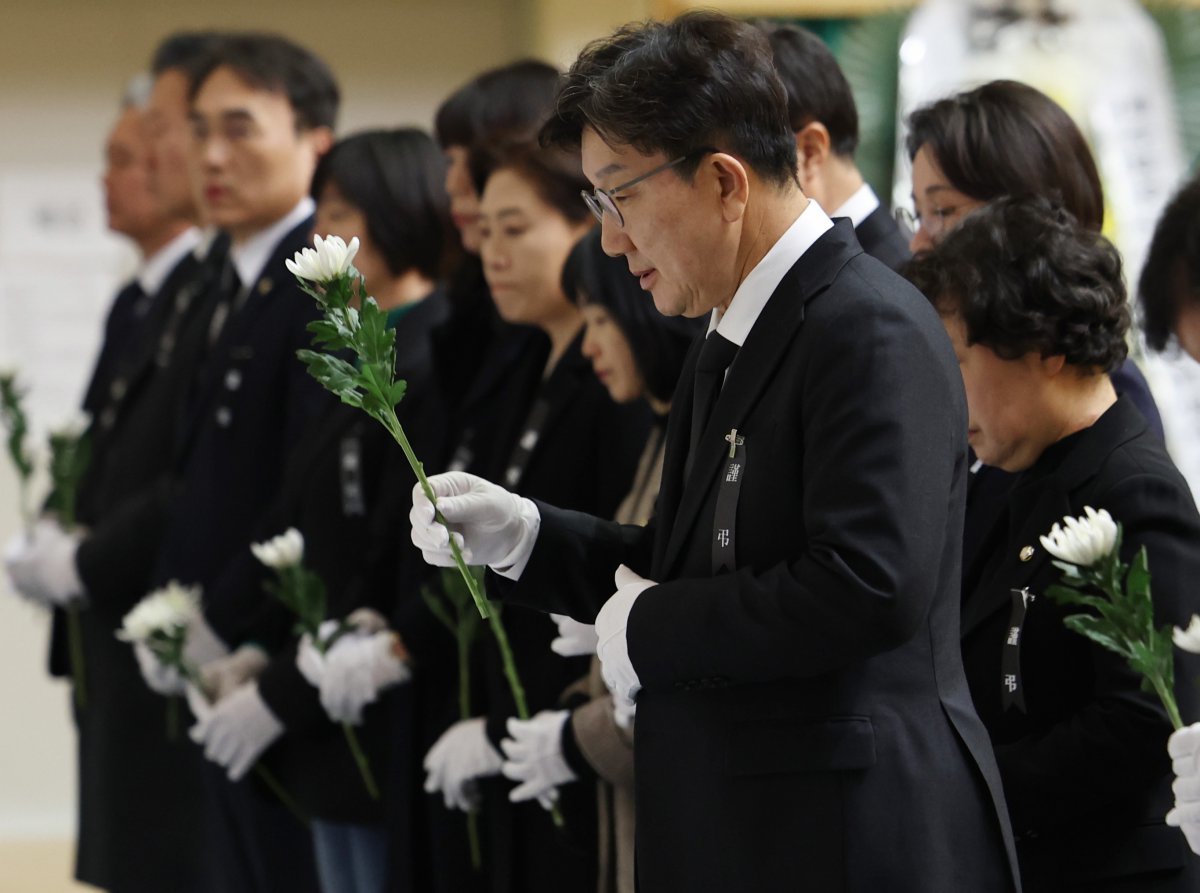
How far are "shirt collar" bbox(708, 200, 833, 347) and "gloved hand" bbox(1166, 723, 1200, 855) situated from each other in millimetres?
559

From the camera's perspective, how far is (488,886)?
2855mm

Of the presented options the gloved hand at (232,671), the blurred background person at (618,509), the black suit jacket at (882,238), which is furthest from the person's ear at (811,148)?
the gloved hand at (232,671)

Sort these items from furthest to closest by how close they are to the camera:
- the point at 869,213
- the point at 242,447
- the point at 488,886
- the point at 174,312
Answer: the point at 174,312 < the point at 242,447 < the point at 488,886 < the point at 869,213

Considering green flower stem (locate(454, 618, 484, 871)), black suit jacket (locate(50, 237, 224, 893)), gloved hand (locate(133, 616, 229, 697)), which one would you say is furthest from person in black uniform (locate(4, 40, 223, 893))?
green flower stem (locate(454, 618, 484, 871))

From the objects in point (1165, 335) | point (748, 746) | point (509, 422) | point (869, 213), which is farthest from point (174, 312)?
point (748, 746)

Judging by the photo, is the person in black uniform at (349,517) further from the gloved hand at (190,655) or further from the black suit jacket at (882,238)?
the black suit jacket at (882,238)

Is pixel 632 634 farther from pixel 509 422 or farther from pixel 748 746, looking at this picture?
pixel 509 422

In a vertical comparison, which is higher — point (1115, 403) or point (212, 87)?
point (212, 87)

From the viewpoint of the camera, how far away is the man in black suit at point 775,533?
158cm

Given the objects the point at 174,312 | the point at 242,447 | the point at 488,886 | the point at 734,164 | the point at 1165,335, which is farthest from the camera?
the point at 174,312

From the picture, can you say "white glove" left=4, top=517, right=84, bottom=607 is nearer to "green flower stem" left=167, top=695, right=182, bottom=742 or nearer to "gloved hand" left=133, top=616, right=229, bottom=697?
"green flower stem" left=167, top=695, right=182, bottom=742

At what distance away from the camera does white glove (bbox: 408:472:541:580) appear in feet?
5.81

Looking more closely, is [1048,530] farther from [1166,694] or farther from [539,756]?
[539,756]

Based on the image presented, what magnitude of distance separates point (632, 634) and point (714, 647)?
95mm
